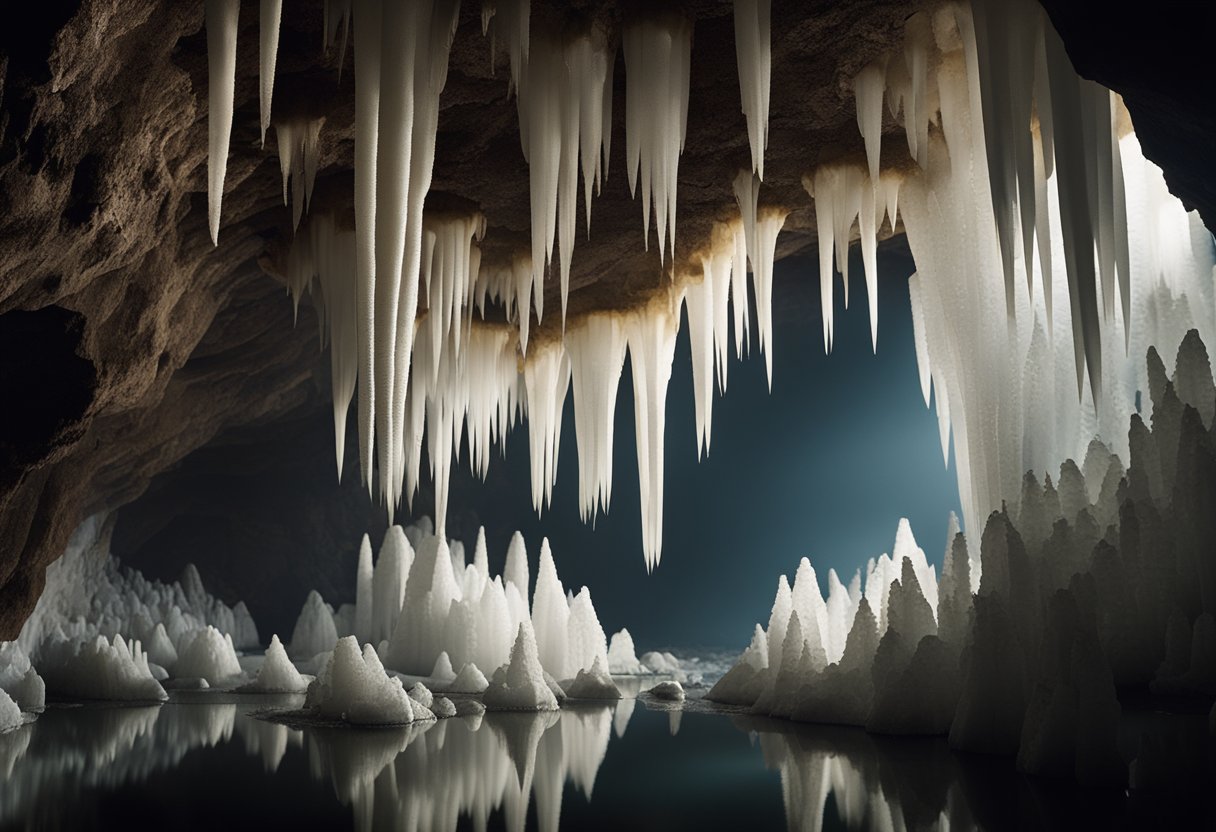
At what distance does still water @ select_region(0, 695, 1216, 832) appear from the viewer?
344 cm

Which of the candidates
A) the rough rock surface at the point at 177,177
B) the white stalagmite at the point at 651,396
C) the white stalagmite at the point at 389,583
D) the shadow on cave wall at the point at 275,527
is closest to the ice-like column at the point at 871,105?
the rough rock surface at the point at 177,177

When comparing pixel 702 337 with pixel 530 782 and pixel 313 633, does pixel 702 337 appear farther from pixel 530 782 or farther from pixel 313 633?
pixel 313 633

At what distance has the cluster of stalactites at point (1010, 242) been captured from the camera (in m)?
5.12

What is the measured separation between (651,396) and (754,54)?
4.33 metres

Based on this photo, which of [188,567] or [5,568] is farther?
[188,567]

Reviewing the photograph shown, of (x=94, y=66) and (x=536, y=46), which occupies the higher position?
(x=536, y=46)

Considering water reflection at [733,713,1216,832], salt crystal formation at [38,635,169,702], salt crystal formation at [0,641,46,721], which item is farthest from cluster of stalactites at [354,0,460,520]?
salt crystal formation at [38,635,169,702]

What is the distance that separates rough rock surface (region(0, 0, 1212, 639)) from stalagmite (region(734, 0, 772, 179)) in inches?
21.2

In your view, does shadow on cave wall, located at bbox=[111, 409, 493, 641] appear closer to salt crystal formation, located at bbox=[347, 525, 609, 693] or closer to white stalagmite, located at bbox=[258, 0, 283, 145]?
salt crystal formation, located at bbox=[347, 525, 609, 693]

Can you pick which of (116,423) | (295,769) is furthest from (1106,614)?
(116,423)

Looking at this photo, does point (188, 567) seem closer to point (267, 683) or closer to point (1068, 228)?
point (267, 683)

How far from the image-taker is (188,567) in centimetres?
1731

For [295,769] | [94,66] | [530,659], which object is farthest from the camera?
[530,659]

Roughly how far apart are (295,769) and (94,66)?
3.06 meters
